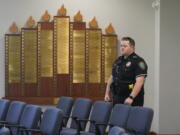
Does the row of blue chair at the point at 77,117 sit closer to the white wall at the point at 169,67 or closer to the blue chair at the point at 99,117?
the blue chair at the point at 99,117

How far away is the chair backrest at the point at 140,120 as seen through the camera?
4617mm

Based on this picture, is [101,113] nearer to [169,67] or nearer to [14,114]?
[14,114]

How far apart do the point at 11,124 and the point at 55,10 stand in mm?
2989

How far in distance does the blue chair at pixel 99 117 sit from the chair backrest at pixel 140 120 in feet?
1.88

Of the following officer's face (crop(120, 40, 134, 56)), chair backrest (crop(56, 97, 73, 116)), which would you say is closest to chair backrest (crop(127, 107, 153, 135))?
officer's face (crop(120, 40, 134, 56))

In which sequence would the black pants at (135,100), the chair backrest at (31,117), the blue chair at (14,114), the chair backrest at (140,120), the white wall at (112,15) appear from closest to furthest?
the chair backrest at (140,120) < the chair backrest at (31,117) < the blue chair at (14,114) < the black pants at (135,100) < the white wall at (112,15)

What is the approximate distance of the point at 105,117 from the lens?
18.2 feet

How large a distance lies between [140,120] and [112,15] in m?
3.68

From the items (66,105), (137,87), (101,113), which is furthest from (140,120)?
(66,105)

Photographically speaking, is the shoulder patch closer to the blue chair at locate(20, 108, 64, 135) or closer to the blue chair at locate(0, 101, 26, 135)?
the blue chair at locate(20, 108, 64, 135)

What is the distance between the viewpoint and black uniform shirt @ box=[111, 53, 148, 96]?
559cm

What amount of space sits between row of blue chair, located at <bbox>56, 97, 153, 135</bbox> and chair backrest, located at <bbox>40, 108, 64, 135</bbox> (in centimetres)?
74

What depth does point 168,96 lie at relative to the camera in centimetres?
789

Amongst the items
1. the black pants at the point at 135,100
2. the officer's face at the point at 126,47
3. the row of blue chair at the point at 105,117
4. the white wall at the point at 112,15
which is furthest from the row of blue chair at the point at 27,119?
the white wall at the point at 112,15
